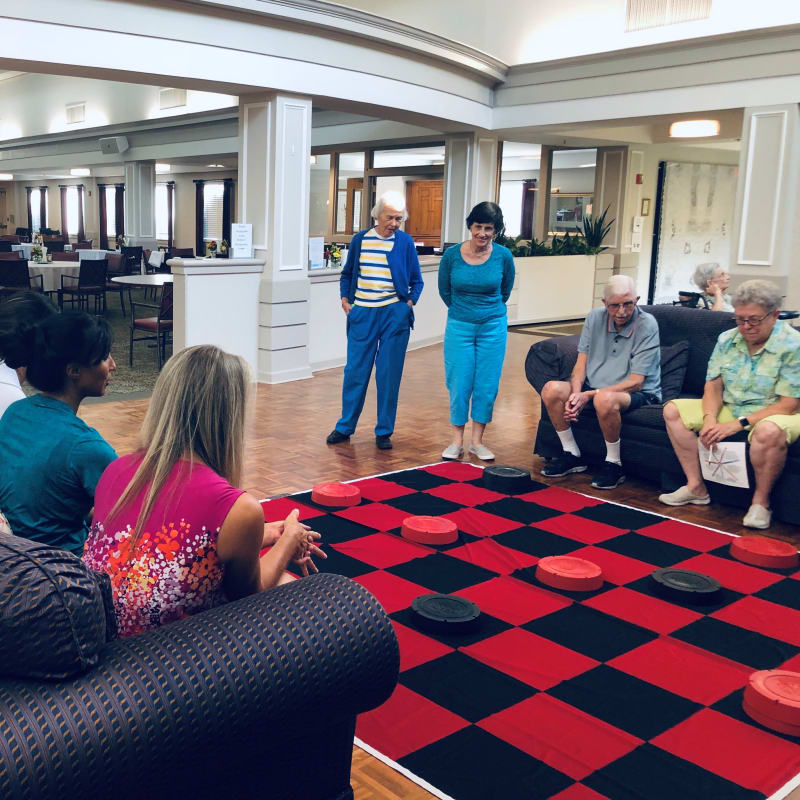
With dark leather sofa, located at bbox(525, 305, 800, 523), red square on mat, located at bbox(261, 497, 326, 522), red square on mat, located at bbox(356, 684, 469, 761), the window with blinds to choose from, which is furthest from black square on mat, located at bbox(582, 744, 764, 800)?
the window with blinds

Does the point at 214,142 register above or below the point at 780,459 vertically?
above

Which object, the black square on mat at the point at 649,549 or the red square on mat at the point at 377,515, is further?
the red square on mat at the point at 377,515

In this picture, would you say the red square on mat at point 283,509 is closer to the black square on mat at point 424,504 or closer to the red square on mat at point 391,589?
the black square on mat at point 424,504

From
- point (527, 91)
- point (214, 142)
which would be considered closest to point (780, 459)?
point (527, 91)

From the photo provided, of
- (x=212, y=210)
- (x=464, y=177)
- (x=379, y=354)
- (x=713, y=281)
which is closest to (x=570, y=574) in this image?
(x=379, y=354)

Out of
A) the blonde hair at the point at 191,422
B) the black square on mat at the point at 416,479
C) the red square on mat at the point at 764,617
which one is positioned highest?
the blonde hair at the point at 191,422

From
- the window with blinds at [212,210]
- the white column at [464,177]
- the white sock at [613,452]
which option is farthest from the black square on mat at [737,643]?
the window with blinds at [212,210]

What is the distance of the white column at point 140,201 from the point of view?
633 inches

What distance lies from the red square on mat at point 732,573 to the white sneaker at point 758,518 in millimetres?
484

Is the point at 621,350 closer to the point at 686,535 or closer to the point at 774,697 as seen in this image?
the point at 686,535

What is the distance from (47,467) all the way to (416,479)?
9.08 ft

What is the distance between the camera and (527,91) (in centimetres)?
975

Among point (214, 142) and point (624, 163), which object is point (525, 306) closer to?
point (624, 163)

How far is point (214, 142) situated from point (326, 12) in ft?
23.7
